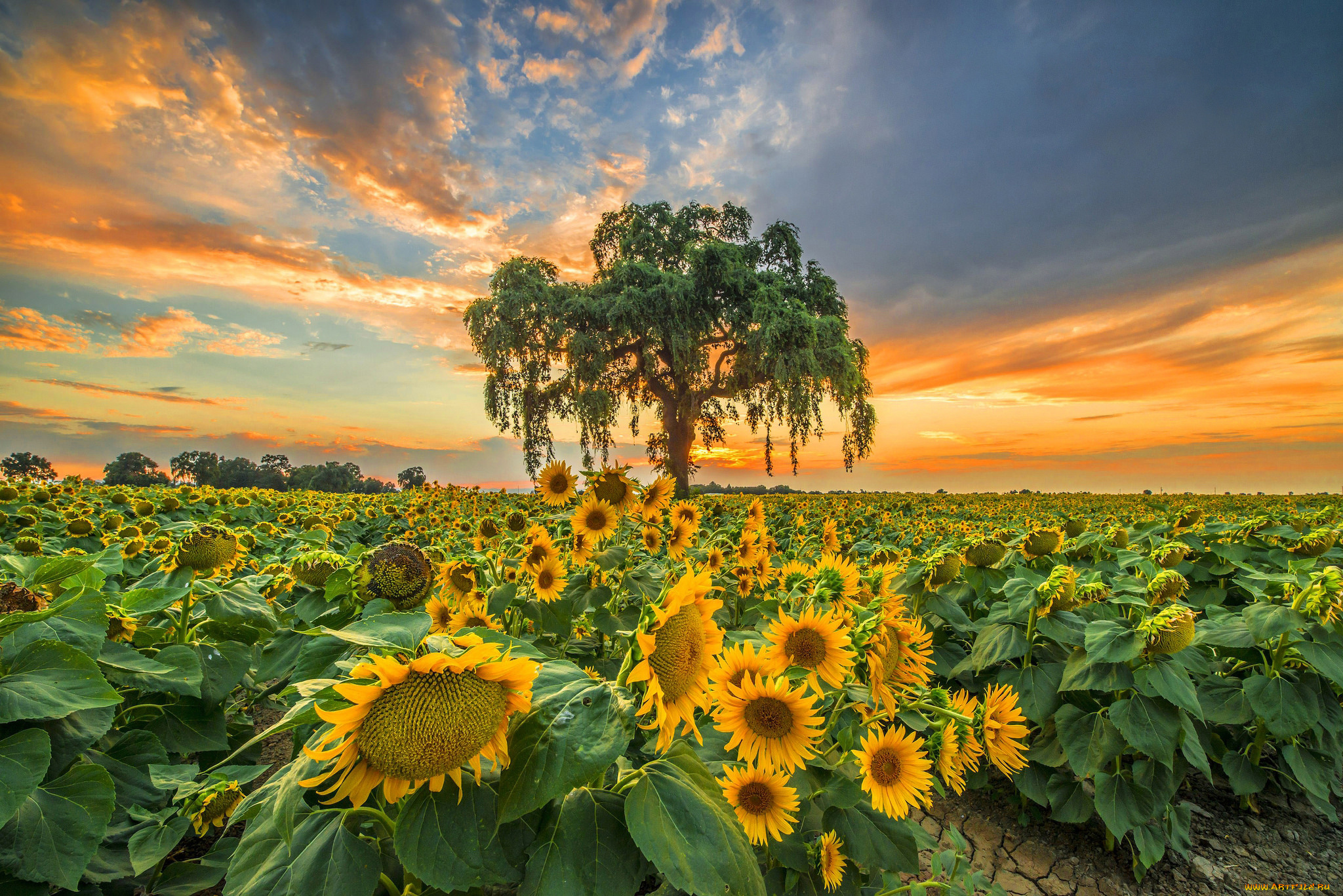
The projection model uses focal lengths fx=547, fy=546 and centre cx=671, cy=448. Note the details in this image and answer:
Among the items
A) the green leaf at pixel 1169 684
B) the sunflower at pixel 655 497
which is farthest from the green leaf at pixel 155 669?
the green leaf at pixel 1169 684

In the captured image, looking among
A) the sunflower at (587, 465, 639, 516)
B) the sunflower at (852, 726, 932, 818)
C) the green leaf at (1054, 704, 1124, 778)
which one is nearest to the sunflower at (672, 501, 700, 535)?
the sunflower at (587, 465, 639, 516)

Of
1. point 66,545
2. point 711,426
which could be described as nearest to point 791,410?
point 711,426

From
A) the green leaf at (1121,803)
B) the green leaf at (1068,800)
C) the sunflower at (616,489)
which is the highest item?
the sunflower at (616,489)

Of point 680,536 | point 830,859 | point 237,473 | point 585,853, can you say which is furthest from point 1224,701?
point 237,473

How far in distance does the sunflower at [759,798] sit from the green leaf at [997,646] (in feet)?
4.62

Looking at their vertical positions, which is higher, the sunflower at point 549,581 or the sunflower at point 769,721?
the sunflower at point 549,581

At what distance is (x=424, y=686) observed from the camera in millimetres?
865

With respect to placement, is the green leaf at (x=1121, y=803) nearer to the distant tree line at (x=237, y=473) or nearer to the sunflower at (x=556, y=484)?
the sunflower at (x=556, y=484)

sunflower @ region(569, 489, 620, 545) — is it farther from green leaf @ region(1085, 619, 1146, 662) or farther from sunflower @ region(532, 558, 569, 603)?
green leaf @ region(1085, 619, 1146, 662)

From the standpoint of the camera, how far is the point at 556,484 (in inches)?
112

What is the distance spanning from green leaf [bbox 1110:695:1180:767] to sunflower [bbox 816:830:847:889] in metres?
1.32

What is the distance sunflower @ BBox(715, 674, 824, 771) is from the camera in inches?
51.6

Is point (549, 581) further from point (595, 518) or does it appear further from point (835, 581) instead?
point (835, 581)

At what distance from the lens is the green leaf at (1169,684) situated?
1950 millimetres
